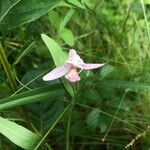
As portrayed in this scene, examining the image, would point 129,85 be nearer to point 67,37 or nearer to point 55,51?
point 55,51

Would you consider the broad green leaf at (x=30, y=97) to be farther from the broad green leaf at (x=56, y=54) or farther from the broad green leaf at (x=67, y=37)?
the broad green leaf at (x=67, y=37)

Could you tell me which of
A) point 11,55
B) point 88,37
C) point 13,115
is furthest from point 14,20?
point 88,37

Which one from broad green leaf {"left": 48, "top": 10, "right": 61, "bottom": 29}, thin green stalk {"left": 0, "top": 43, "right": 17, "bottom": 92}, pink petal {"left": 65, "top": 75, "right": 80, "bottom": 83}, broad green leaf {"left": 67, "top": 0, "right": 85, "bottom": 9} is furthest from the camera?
broad green leaf {"left": 48, "top": 10, "right": 61, "bottom": 29}

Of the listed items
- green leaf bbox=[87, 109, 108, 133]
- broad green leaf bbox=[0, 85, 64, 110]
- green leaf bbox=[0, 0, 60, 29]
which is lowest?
green leaf bbox=[87, 109, 108, 133]

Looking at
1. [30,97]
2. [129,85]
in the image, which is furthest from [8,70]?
[129,85]

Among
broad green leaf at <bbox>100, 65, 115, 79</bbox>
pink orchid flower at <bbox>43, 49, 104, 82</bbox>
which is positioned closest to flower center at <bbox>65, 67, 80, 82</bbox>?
pink orchid flower at <bbox>43, 49, 104, 82</bbox>

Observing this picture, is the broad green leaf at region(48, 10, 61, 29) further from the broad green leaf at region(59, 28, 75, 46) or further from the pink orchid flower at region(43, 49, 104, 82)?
the pink orchid flower at region(43, 49, 104, 82)

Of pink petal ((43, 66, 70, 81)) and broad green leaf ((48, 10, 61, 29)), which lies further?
broad green leaf ((48, 10, 61, 29))

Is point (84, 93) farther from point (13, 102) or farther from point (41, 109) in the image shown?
point (13, 102)
